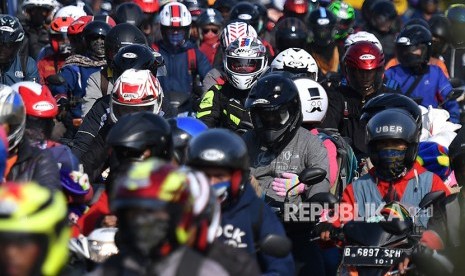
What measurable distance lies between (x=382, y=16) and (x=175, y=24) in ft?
15.7

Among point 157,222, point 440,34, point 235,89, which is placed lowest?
point 440,34

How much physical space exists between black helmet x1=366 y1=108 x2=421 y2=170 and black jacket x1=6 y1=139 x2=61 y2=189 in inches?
101

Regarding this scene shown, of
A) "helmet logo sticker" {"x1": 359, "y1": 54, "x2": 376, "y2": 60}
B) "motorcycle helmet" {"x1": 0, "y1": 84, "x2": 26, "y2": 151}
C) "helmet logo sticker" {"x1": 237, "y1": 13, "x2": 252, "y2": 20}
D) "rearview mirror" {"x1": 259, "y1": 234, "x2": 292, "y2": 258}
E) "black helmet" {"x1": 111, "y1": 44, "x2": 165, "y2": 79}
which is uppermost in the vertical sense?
"rearview mirror" {"x1": 259, "y1": 234, "x2": 292, "y2": 258}

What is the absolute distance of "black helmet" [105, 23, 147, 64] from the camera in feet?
53.8

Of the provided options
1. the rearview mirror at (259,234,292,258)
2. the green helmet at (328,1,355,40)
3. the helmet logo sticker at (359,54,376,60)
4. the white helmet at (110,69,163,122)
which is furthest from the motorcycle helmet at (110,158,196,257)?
the green helmet at (328,1,355,40)

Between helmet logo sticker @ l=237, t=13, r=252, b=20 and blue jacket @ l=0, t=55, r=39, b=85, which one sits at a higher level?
blue jacket @ l=0, t=55, r=39, b=85

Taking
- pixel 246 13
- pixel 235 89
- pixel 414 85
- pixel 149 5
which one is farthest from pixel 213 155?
pixel 149 5

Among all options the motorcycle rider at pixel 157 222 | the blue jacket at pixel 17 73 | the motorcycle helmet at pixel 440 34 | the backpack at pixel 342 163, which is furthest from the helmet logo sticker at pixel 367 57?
the motorcycle rider at pixel 157 222

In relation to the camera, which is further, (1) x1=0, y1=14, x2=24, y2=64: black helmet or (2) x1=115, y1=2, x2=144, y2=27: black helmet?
(2) x1=115, y1=2, x2=144, y2=27: black helmet

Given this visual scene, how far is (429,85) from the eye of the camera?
18.8 m

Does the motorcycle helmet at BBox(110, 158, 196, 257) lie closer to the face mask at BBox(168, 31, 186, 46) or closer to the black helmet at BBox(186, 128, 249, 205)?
the black helmet at BBox(186, 128, 249, 205)

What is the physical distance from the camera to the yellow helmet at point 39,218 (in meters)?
6.96

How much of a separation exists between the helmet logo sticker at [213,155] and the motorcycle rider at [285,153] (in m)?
→ 2.89

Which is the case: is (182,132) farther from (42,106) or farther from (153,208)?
(153,208)
